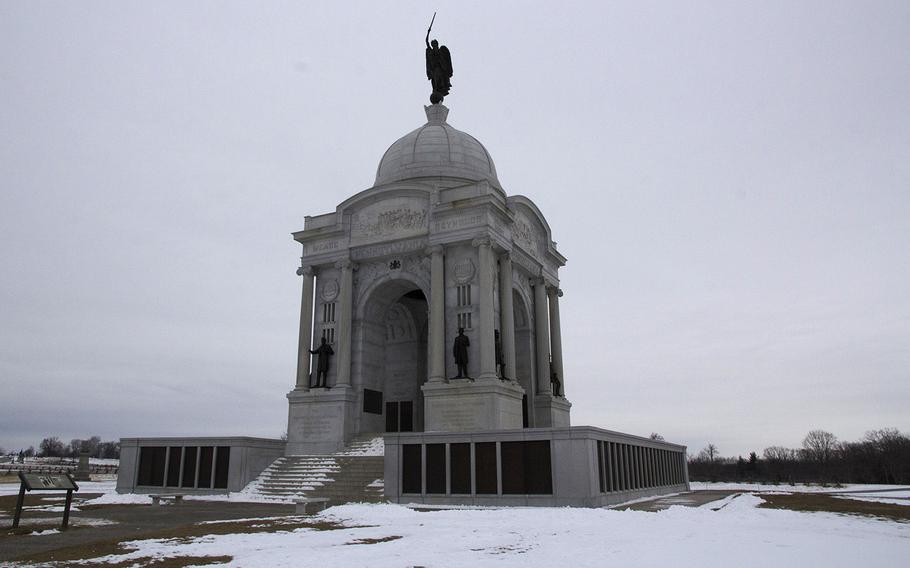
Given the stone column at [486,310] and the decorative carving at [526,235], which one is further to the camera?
the decorative carving at [526,235]

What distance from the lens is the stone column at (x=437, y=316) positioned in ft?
112

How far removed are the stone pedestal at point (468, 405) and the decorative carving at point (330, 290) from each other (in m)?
8.40

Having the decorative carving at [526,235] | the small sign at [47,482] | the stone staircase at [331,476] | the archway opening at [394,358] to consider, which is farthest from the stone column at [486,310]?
the small sign at [47,482]

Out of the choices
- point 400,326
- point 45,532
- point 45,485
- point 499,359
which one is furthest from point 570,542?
point 400,326

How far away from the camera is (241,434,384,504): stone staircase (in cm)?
2764

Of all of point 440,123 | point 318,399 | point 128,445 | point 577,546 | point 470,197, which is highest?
point 440,123

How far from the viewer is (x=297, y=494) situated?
2842 cm

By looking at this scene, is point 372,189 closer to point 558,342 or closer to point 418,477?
point 558,342

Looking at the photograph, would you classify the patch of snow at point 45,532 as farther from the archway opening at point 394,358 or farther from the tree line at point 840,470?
the tree line at point 840,470

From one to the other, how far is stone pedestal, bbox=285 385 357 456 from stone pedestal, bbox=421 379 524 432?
456cm

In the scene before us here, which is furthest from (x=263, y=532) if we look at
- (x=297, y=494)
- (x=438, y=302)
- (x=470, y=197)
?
(x=470, y=197)

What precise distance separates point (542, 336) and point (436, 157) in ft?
42.2

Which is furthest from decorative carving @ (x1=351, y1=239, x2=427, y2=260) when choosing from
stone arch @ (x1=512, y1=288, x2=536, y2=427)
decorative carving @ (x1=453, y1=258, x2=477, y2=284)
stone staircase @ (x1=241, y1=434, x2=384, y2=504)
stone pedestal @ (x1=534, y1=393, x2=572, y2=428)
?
stone pedestal @ (x1=534, y1=393, x2=572, y2=428)

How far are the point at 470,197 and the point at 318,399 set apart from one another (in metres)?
13.2
